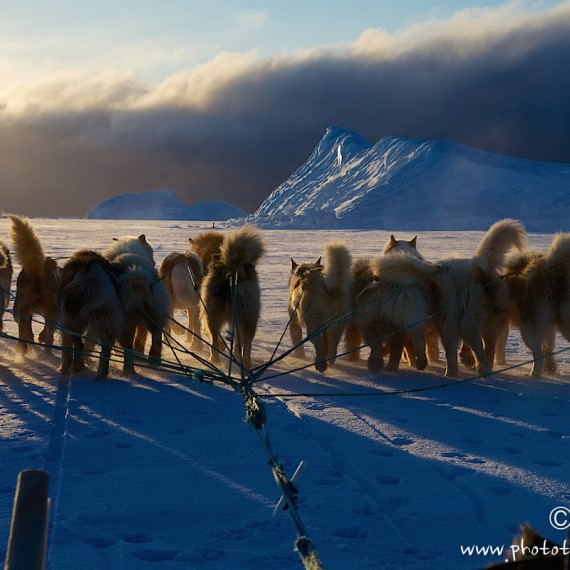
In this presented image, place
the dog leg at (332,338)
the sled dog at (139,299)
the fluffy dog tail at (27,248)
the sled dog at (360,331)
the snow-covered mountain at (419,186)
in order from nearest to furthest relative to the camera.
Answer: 1. the sled dog at (139,299)
2. the sled dog at (360,331)
3. the dog leg at (332,338)
4. the fluffy dog tail at (27,248)
5. the snow-covered mountain at (419,186)

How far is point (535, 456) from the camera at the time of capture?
4363mm

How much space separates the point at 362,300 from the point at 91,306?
2.77 m

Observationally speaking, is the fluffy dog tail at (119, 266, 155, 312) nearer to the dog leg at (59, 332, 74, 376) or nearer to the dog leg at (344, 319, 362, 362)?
the dog leg at (59, 332, 74, 376)

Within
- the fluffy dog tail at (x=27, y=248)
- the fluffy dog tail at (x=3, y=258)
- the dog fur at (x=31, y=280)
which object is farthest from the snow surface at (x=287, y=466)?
the fluffy dog tail at (x=3, y=258)

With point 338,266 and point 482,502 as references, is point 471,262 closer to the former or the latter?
point 338,266

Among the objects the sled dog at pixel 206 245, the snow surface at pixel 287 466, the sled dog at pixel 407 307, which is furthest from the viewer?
the sled dog at pixel 206 245

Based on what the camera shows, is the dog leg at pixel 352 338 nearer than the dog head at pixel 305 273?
No

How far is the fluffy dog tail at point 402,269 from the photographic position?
6770mm

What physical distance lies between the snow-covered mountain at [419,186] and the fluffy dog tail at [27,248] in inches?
2385

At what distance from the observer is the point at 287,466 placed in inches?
164

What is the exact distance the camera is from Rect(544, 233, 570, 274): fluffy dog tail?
6.43 metres

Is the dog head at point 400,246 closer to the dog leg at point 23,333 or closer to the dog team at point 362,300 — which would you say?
the dog team at point 362,300

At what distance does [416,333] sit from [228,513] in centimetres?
377

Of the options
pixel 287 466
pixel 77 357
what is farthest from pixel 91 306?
pixel 287 466
